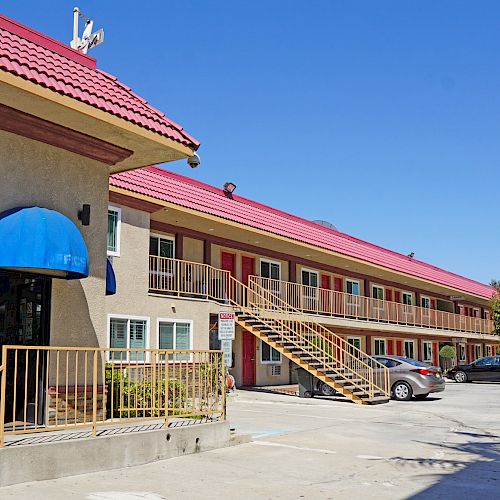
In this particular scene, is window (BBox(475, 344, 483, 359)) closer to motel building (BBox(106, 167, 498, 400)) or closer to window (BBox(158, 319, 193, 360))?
motel building (BBox(106, 167, 498, 400))

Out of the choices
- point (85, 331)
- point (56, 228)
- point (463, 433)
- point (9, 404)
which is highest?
point (56, 228)

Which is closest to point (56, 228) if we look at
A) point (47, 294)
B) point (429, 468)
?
point (47, 294)

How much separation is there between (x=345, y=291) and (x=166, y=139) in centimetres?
2360

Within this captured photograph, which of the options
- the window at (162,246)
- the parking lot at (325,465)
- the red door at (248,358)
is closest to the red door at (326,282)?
the red door at (248,358)

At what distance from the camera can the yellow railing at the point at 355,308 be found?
27.1 metres

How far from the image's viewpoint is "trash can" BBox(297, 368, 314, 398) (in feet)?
72.3

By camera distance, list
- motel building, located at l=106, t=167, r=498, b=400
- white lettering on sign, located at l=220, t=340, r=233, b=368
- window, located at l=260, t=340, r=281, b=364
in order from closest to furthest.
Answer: white lettering on sign, located at l=220, t=340, r=233, b=368, motel building, located at l=106, t=167, r=498, b=400, window, located at l=260, t=340, r=281, b=364

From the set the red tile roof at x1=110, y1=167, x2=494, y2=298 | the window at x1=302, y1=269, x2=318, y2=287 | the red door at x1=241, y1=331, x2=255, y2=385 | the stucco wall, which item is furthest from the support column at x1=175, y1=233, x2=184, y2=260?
the window at x1=302, y1=269, x2=318, y2=287

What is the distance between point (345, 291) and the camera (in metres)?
33.7

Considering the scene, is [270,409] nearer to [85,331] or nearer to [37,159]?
[85,331]

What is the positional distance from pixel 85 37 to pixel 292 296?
15.7m

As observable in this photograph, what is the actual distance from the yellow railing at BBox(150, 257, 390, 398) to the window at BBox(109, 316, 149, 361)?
1322 mm

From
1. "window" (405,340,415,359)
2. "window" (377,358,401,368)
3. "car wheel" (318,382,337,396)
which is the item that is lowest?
"car wheel" (318,382,337,396)

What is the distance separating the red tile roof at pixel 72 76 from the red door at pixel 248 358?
49.2 ft
